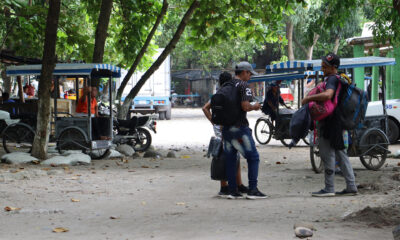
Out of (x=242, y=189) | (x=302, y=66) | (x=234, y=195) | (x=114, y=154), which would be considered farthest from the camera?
(x=114, y=154)

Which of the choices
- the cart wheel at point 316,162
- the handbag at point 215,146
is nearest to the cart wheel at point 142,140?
the cart wheel at point 316,162

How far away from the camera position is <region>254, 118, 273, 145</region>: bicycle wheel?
17.4m

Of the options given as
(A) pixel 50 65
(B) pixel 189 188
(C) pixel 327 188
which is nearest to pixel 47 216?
(B) pixel 189 188

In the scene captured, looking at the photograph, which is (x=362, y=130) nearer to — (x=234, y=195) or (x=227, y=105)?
(x=234, y=195)

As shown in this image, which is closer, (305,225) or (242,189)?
(305,225)

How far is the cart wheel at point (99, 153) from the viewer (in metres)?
13.5

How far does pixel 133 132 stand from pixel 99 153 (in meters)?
1.91

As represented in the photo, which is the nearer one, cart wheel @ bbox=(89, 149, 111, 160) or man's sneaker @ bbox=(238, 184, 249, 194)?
man's sneaker @ bbox=(238, 184, 249, 194)

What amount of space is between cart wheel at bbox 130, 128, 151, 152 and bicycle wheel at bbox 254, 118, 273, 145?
3444 mm

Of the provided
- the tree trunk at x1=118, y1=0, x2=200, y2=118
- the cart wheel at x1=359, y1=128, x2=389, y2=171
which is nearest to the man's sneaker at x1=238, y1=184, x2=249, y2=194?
the cart wheel at x1=359, y1=128, x2=389, y2=171

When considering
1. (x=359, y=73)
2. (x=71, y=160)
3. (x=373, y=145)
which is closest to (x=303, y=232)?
(x=373, y=145)

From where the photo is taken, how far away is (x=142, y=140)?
15406 millimetres

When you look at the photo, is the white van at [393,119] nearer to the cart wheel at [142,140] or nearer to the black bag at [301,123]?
the cart wheel at [142,140]

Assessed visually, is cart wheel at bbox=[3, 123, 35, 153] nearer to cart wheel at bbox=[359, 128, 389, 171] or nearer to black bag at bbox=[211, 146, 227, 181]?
black bag at bbox=[211, 146, 227, 181]
